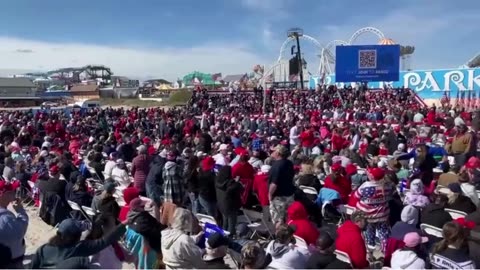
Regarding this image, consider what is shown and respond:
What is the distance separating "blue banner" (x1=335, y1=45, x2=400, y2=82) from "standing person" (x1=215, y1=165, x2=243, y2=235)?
2453 cm

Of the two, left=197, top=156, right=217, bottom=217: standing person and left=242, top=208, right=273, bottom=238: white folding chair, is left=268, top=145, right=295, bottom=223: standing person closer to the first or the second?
left=242, top=208, right=273, bottom=238: white folding chair

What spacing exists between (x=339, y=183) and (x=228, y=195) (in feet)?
5.82

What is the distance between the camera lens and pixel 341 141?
41.8 ft

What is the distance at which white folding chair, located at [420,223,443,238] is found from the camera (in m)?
5.59

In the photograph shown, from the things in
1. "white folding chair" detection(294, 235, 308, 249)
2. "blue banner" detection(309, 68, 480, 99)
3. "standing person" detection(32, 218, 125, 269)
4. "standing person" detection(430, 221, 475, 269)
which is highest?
"blue banner" detection(309, 68, 480, 99)

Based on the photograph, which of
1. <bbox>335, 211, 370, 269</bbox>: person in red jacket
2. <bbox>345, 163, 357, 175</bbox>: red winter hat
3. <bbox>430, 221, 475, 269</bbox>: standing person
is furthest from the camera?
<bbox>345, 163, 357, 175</bbox>: red winter hat

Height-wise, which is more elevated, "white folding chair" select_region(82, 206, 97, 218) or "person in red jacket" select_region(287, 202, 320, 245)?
"person in red jacket" select_region(287, 202, 320, 245)

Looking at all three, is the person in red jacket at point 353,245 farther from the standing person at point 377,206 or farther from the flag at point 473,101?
the flag at point 473,101

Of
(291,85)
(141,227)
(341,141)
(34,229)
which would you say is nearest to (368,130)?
(341,141)

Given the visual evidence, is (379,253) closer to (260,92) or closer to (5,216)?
(5,216)

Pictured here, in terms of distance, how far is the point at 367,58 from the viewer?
1204 inches

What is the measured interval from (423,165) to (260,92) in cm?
2664

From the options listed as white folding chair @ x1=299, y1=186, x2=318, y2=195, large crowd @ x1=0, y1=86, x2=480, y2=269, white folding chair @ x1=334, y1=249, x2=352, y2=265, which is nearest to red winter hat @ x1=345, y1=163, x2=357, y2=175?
large crowd @ x1=0, y1=86, x2=480, y2=269

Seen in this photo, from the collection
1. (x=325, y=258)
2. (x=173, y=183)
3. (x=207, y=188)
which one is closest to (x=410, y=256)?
(x=325, y=258)
